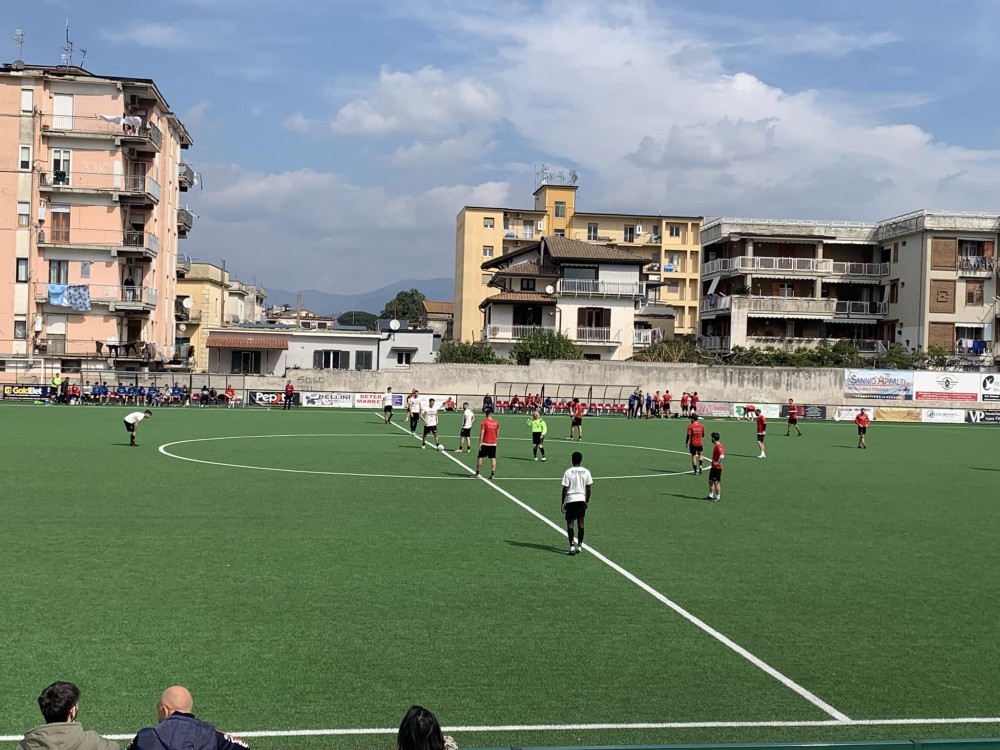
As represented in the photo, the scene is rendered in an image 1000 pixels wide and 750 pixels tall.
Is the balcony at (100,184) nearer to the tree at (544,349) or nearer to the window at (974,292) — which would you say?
the tree at (544,349)

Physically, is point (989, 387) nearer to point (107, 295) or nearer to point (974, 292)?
point (974, 292)

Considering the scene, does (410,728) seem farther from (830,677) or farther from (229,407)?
(229,407)

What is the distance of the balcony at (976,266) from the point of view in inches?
3078

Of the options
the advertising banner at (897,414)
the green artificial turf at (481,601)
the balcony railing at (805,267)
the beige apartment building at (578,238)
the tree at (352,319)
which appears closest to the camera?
the green artificial turf at (481,601)

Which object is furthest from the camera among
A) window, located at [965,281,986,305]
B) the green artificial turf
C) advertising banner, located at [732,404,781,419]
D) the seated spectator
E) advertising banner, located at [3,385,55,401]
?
window, located at [965,281,986,305]

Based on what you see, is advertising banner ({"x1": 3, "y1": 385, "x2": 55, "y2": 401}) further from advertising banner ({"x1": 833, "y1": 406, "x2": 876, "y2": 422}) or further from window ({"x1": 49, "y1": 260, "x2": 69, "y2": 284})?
advertising banner ({"x1": 833, "y1": 406, "x2": 876, "y2": 422})

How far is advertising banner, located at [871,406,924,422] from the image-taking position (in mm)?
66625

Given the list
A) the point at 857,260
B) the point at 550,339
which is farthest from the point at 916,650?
the point at 857,260

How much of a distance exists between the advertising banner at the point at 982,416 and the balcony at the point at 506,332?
30669mm

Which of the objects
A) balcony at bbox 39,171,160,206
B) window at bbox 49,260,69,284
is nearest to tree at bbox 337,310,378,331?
balcony at bbox 39,171,160,206

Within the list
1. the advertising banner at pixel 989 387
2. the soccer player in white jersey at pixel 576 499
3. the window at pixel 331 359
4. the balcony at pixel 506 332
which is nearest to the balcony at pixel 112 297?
the window at pixel 331 359

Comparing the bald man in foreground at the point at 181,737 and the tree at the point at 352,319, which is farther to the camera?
the tree at the point at 352,319

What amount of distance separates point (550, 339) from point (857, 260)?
29.9 meters

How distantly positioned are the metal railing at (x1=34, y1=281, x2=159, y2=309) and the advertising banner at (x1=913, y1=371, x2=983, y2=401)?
5156 cm
